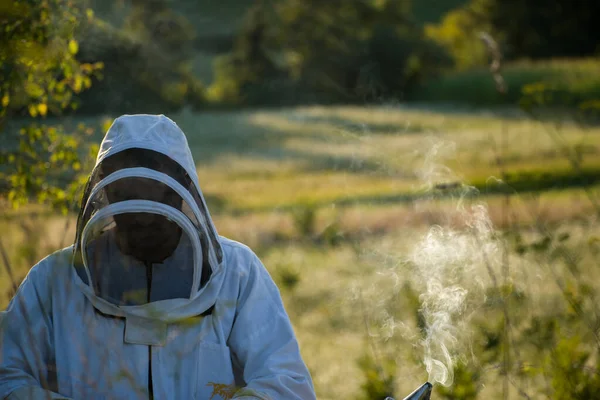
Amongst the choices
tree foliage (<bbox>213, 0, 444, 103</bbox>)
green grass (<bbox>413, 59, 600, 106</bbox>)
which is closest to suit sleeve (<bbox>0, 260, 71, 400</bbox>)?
green grass (<bbox>413, 59, 600, 106</bbox>)

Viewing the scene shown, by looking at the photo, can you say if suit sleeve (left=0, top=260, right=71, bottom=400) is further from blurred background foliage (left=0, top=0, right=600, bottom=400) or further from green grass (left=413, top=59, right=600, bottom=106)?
green grass (left=413, top=59, right=600, bottom=106)

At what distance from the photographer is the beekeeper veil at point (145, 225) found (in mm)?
2576

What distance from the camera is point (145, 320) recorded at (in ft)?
8.55

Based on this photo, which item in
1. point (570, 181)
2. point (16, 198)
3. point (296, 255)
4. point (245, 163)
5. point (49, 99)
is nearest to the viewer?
point (16, 198)

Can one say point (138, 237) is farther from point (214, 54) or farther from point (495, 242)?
point (214, 54)

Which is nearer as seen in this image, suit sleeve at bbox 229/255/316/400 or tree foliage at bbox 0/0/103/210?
suit sleeve at bbox 229/255/316/400

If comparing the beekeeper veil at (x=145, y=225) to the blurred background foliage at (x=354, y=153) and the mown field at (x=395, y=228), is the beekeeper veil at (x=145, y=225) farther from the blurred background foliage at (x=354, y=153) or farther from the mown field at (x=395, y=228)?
the mown field at (x=395, y=228)

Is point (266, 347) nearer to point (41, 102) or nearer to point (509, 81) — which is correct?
point (41, 102)

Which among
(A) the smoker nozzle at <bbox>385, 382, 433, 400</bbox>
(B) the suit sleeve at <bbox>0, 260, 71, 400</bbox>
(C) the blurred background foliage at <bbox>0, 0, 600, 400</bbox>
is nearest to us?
(A) the smoker nozzle at <bbox>385, 382, 433, 400</bbox>

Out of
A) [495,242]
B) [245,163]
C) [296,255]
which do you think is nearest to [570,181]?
[296,255]

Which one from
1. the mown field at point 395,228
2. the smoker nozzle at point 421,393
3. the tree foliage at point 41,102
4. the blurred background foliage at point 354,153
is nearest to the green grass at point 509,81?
the blurred background foliage at point 354,153

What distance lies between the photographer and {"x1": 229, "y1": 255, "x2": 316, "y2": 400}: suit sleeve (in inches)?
102

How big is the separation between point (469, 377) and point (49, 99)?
276cm

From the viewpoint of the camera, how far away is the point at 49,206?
4.81 meters
